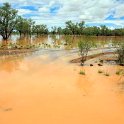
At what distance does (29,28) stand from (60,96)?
2838 inches

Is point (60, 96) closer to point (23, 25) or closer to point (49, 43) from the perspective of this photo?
point (49, 43)

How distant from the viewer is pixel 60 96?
12594 millimetres

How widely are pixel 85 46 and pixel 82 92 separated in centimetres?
1081

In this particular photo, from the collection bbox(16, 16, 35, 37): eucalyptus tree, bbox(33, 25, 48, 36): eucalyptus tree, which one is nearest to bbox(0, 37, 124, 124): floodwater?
bbox(16, 16, 35, 37): eucalyptus tree

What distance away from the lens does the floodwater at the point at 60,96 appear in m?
9.88

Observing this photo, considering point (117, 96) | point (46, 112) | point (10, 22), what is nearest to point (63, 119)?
point (46, 112)

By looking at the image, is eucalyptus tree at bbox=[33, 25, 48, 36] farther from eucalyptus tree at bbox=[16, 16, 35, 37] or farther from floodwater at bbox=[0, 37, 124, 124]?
floodwater at bbox=[0, 37, 124, 124]

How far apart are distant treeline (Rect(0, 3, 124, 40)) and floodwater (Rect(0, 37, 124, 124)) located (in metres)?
31.4

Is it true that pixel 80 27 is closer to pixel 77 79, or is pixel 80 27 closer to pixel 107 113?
pixel 77 79

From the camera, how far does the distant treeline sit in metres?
49.2

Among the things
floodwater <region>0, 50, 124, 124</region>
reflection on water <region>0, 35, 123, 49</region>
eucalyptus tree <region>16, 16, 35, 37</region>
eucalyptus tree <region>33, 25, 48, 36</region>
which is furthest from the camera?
eucalyptus tree <region>33, 25, 48, 36</region>

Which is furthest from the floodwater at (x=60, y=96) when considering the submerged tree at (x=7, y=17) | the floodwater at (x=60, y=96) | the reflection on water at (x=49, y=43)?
the submerged tree at (x=7, y=17)

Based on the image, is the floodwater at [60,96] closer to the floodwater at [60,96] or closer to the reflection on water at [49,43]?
the floodwater at [60,96]

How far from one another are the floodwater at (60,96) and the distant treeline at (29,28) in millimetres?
31370
